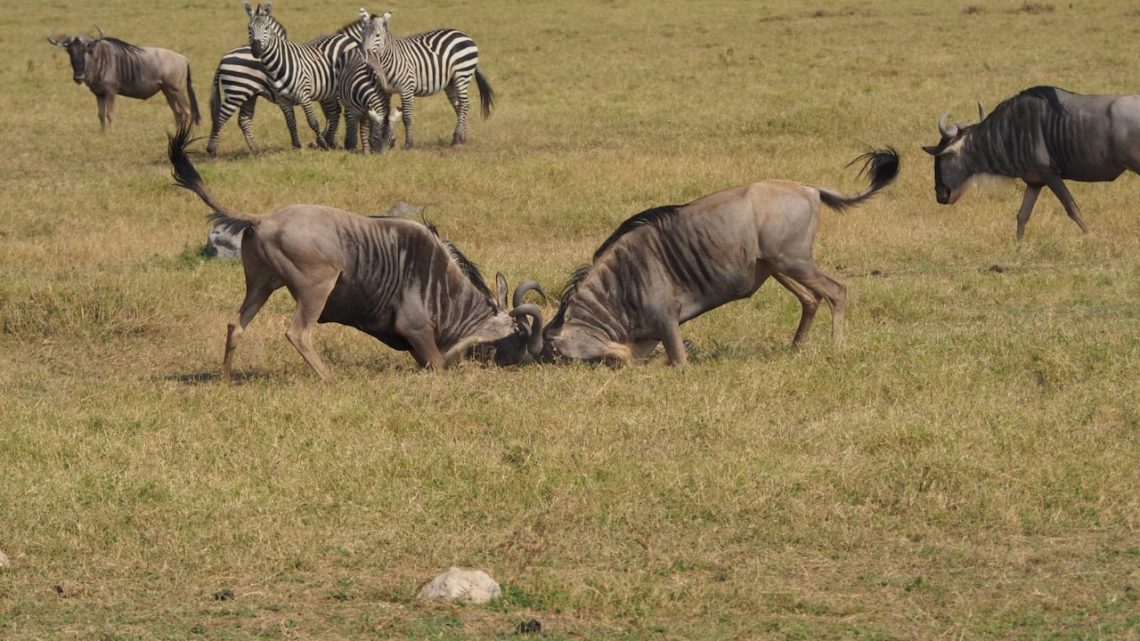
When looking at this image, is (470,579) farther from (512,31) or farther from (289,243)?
(512,31)

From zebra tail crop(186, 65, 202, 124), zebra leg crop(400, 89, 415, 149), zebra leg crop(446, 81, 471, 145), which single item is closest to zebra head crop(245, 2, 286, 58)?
zebra leg crop(400, 89, 415, 149)

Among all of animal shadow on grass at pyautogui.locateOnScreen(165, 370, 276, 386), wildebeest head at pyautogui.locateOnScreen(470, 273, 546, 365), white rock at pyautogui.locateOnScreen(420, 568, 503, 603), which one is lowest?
animal shadow on grass at pyautogui.locateOnScreen(165, 370, 276, 386)

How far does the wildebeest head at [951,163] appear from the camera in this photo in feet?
41.5

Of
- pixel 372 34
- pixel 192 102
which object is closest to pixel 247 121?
pixel 372 34

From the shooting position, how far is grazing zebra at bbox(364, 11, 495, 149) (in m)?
17.4

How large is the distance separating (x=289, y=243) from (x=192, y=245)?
4.03 meters

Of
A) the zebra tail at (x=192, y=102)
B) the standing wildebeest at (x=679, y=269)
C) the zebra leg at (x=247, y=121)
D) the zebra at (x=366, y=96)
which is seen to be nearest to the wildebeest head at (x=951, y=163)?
the standing wildebeest at (x=679, y=269)

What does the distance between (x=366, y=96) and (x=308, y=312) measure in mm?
8835

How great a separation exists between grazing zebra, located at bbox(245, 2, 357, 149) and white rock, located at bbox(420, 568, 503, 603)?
12.6 metres

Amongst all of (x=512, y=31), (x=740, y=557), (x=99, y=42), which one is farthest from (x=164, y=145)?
(x=740, y=557)

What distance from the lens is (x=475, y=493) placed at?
241 inches

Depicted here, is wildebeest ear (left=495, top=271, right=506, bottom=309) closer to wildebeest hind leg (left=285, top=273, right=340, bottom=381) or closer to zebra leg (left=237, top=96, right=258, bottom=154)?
wildebeest hind leg (left=285, top=273, right=340, bottom=381)

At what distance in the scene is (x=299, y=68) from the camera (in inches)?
682

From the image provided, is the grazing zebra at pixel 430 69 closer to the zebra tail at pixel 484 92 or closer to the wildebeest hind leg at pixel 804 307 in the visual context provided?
the zebra tail at pixel 484 92
